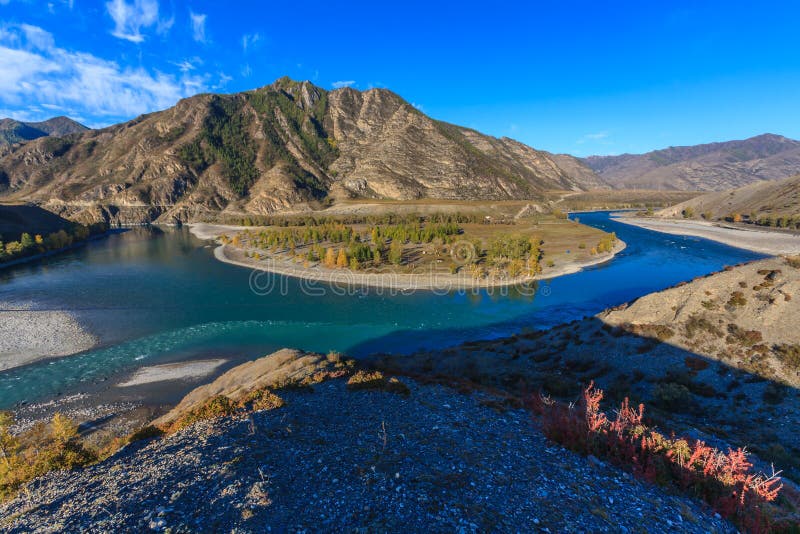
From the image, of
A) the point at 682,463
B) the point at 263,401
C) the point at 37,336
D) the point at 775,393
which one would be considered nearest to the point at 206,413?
the point at 263,401

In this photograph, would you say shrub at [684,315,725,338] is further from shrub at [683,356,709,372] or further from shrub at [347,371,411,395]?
shrub at [347,371,411,395]

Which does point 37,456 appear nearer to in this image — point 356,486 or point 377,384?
point 377,384

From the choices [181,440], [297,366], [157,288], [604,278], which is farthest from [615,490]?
[157,288]

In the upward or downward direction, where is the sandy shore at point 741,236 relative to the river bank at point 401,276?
upward

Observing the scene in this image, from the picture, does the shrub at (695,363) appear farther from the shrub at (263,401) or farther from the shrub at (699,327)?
the shrub at (263,401)

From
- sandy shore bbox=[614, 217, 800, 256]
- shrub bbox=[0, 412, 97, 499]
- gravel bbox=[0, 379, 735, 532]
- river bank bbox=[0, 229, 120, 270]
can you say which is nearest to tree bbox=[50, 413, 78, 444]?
shrub bbox=[0, 412, 97, 499]

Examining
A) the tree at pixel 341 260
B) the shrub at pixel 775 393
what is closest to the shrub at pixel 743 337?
the shrub at pixel 775 393

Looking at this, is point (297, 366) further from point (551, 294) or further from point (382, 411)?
point (551, 294)
